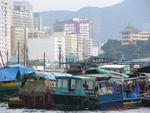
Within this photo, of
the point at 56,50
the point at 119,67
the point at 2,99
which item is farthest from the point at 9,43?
the point at 2,99

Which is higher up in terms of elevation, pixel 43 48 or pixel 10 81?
pixel 43 48

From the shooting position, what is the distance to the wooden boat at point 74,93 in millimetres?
35281

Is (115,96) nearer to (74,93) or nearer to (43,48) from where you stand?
(74,93)

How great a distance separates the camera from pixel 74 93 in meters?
35.3

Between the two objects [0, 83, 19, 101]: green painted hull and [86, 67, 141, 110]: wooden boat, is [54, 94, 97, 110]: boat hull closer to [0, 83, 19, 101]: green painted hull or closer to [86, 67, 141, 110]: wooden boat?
[86, 67, 141, 110]: wooden boat

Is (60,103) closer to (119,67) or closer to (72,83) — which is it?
(72,83)

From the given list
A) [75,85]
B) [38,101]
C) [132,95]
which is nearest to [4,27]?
[38,101]

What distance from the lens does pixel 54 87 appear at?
124ft

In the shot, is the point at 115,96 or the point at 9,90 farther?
the point at 9,90

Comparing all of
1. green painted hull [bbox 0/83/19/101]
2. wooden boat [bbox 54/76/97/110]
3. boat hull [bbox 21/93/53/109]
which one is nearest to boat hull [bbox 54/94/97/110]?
wooden boat [bbox 54/76/97/110]

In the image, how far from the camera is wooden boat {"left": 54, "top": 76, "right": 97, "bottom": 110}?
116 feet

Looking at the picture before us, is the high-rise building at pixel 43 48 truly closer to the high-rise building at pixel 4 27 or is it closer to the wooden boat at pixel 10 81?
the high-rise building at pixel 4 27

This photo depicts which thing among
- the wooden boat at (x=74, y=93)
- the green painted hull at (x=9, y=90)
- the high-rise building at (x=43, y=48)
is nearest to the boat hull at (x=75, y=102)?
the wooden boat at (x=74, y=93)

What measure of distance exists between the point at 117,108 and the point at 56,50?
492 ft
